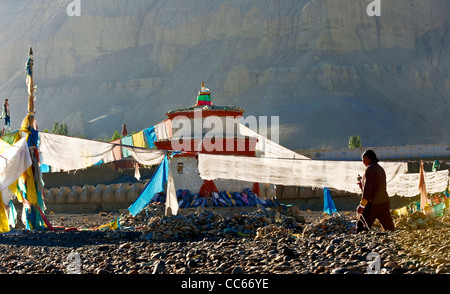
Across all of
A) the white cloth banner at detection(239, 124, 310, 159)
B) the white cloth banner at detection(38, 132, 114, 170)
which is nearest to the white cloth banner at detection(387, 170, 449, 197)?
the white cloth banner at detection(239, 124, 310, 159)

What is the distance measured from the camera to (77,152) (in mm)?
18156

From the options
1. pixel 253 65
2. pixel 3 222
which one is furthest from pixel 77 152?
pixel 253 65

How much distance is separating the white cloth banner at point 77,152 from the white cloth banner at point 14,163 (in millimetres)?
560

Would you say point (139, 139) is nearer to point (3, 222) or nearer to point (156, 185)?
point (3, 222)

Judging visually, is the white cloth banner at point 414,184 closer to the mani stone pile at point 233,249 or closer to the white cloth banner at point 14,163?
the mani stone pile at point 233,249

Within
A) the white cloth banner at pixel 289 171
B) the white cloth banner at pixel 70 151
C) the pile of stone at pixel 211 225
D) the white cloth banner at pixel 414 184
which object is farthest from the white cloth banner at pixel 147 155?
the white cloth banner at pixel 414 184

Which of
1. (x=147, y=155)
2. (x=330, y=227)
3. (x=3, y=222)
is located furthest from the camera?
(x=3, y=222)

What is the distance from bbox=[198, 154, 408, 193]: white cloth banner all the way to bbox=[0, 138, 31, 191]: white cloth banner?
4.76 m

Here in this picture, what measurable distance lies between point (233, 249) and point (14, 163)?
8399 millimetres

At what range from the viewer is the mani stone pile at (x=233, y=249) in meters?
9.06

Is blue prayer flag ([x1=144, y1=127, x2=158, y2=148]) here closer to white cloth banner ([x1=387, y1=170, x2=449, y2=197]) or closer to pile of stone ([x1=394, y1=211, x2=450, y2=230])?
white cloth banner ([x1=387, y1=170, x2=449, y2=197])

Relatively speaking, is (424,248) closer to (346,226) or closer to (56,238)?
(346,226)
